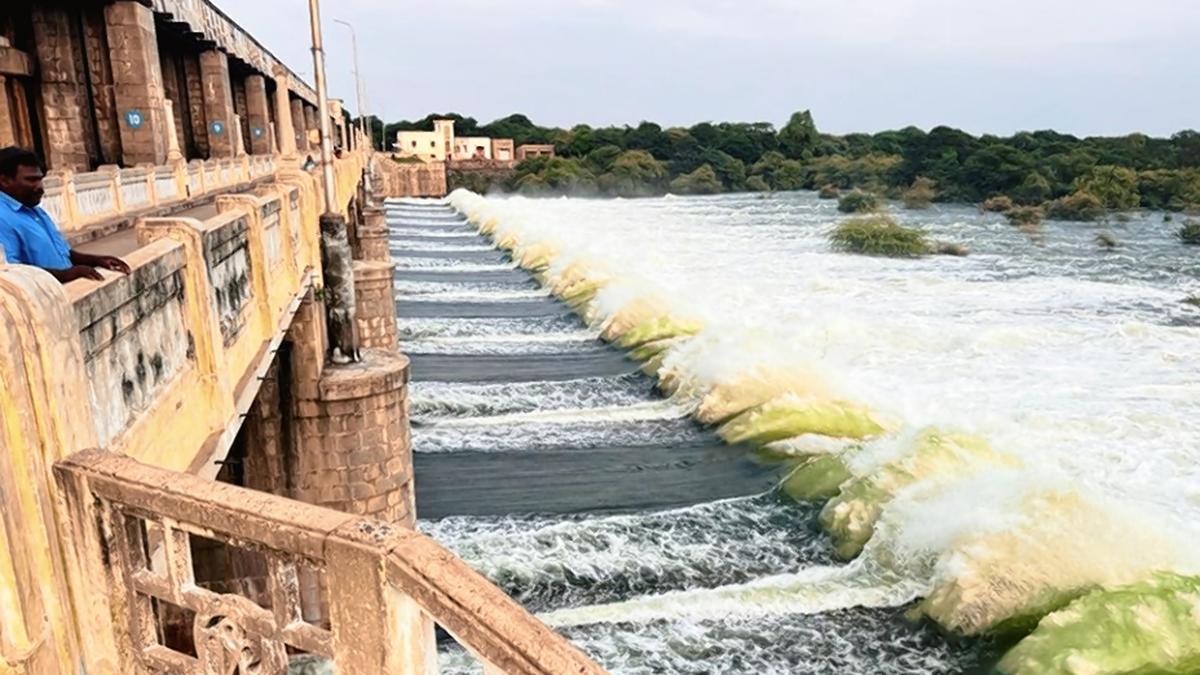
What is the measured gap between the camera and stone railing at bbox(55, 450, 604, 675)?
7.68ft

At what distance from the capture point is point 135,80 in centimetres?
1773

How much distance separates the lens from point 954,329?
24.1 metres

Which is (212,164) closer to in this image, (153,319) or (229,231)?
(229,231)

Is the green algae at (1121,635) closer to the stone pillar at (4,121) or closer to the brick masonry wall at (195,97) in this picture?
the stone pillar at (4,121)

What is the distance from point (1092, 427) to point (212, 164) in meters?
17.8

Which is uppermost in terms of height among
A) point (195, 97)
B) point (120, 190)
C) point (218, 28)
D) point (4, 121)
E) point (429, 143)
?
point (218, 28)

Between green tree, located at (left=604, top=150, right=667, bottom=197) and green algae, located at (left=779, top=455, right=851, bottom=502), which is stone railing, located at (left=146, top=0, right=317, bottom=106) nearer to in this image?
green algae, located at (left=779, top=455, right=851, bottom=502)

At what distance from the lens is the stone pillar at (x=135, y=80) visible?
680 inches

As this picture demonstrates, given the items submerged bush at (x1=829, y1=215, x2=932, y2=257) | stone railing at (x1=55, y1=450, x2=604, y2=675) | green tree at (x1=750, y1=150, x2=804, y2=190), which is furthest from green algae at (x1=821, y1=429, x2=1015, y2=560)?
green tree at (x1=750, y1=150, x2=804, y2=190)

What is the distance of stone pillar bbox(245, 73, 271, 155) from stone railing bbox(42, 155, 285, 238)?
17602 millimetres

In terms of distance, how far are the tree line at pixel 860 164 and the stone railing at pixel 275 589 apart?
70896mm

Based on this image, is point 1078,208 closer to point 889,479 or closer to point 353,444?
point 889,479

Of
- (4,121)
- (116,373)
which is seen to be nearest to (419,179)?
(4,121)

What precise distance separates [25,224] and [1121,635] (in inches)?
391
